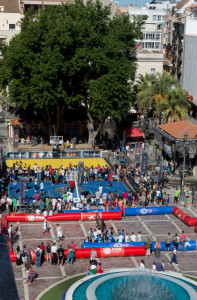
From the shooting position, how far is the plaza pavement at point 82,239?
2342 centimetres

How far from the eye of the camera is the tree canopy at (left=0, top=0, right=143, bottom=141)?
172ft

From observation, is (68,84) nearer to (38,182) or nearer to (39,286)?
(38,182)

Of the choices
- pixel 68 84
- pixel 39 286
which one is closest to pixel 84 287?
pixel 39 286

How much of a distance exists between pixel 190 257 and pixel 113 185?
17.0 meters

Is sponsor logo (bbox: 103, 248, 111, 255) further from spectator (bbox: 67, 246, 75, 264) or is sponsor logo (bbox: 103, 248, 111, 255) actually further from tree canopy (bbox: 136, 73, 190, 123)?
tree canopy (bbox: 136, 73, 190, 123)

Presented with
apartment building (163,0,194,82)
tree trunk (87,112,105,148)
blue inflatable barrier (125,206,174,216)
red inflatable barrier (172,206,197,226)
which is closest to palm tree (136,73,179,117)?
tree trunk (87,112,105,148)

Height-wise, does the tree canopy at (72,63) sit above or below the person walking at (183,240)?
above

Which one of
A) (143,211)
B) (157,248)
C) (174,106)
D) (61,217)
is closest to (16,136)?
(174,106)

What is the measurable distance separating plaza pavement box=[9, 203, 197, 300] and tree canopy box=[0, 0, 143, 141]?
67.1 feet

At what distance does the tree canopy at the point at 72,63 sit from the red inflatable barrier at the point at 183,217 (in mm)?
21451

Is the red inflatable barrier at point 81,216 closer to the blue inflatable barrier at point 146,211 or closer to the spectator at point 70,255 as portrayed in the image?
the blue inflatable barrier at point 146,211

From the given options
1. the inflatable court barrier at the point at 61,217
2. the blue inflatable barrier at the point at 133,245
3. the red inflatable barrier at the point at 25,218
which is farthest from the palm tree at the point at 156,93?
the blue inflatable barrier at the point at 133,245

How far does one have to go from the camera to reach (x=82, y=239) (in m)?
29.3

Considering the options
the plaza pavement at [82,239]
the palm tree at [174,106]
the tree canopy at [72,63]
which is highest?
the tree canopy at [72,63]
